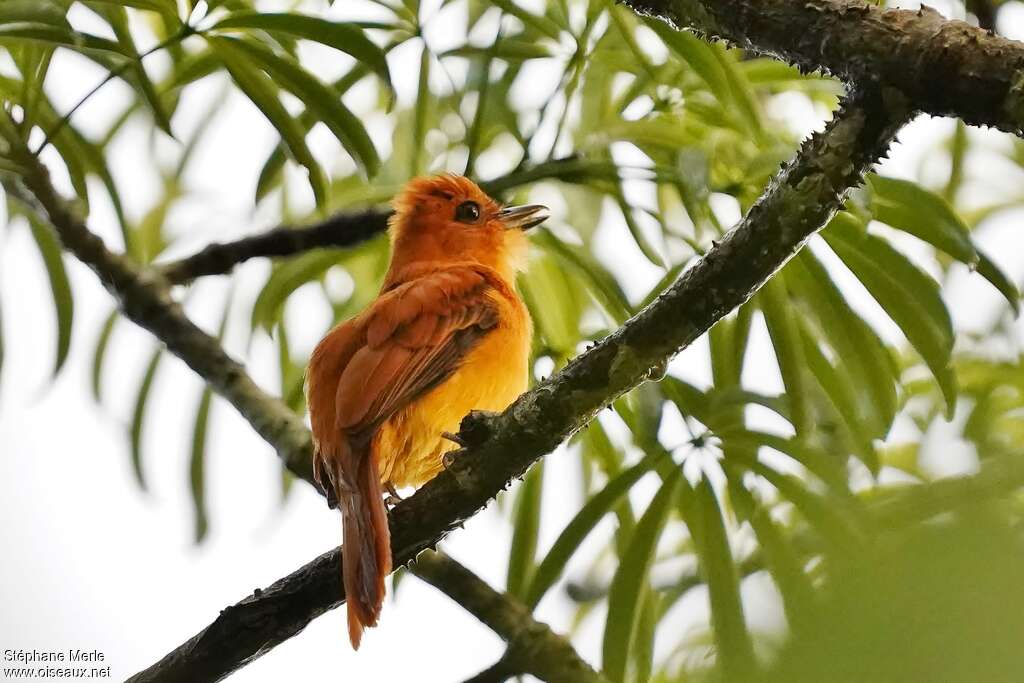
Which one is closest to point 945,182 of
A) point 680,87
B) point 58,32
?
point 680,87

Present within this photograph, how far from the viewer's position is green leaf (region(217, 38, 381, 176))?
2582mm

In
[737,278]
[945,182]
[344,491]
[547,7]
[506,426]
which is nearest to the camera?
[737,278]

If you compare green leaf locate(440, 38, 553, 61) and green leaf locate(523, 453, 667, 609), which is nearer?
green leaf locate(523, 453, 667, 609)

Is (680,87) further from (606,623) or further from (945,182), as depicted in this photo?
(606,623)

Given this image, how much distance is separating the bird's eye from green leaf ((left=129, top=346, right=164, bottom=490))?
997 mm

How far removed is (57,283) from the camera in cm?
311

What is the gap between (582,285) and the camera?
10.8 ft


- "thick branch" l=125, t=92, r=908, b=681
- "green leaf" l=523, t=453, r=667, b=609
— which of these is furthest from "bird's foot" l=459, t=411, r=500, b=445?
"green leaf" l=523, t=453, r=667, b=609

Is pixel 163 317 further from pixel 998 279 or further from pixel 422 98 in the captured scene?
pixel 998 279

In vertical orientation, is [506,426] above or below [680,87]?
below

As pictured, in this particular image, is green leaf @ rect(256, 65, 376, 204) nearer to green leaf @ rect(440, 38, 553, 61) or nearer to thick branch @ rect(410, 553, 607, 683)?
green leaf @ rect(440, 38, 553, 61)

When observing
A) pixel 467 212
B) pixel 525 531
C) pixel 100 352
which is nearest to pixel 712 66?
pixel 525 531

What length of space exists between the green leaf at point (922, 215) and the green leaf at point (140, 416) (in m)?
2.08

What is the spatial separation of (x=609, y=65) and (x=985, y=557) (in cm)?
271
